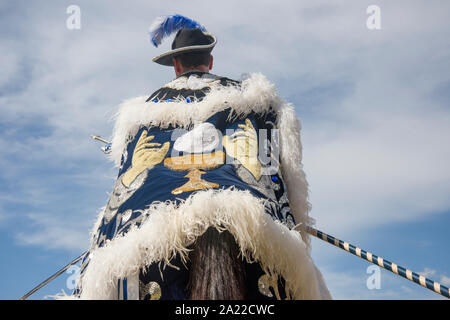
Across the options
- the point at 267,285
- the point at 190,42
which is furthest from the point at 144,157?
the point at 190,42

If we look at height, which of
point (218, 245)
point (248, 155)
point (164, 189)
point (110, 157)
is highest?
point (110, 157)

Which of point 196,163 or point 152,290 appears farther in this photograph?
point 196,163

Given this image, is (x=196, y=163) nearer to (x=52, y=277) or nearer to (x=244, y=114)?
(x=244, y=114)

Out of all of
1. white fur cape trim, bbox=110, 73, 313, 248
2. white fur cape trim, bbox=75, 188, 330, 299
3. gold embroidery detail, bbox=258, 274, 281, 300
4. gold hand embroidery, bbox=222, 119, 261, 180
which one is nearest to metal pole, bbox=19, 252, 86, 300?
white fur cape trim, bbox=110, 73, 313, 248

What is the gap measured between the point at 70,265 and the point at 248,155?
169 cm

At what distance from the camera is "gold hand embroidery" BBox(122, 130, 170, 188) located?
2.98 metres

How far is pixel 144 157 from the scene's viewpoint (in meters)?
3.04

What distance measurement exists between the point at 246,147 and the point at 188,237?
831mm

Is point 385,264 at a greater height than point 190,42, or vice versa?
point 190,42

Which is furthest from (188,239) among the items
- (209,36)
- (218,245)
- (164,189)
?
(209,36)

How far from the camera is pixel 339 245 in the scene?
339cm

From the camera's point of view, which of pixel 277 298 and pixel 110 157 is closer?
pixel 277 298
